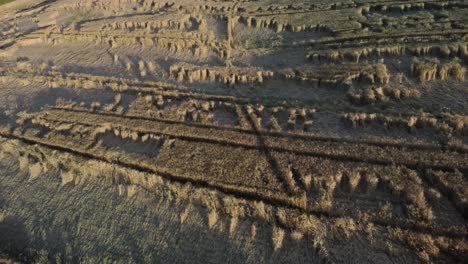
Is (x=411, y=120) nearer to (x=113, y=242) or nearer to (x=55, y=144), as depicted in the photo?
(x=113, y=242)

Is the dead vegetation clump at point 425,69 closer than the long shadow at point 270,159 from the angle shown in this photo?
No

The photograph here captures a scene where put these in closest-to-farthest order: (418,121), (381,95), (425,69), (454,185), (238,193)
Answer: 1. (454,185)
2. (238,193)
3. (418,121)
4. (381,95)
5. (425,69)

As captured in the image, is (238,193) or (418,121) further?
(418,121)

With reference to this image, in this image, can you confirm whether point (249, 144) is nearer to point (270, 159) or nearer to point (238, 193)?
point (270, 159)

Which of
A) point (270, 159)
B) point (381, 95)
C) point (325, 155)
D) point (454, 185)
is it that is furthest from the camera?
point (381, 95)

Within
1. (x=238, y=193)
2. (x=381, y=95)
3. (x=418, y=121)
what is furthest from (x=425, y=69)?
(x=238, y=193)

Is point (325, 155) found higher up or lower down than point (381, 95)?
lower down

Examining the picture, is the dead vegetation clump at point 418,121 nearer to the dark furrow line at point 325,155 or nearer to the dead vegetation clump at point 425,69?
the dark furrow line at point 325,155

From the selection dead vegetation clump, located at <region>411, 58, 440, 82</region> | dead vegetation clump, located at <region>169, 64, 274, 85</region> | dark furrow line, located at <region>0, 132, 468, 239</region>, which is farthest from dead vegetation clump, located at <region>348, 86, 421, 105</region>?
dark furrow line, located at <region>0, 132, 468, 239</region>

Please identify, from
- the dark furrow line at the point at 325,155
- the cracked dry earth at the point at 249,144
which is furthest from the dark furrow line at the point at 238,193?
the dark furrow line at the point at 325,155

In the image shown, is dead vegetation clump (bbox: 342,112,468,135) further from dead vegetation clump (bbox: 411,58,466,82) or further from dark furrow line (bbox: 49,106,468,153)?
dead vegetation clump (bbox: 411,58,466,82)
